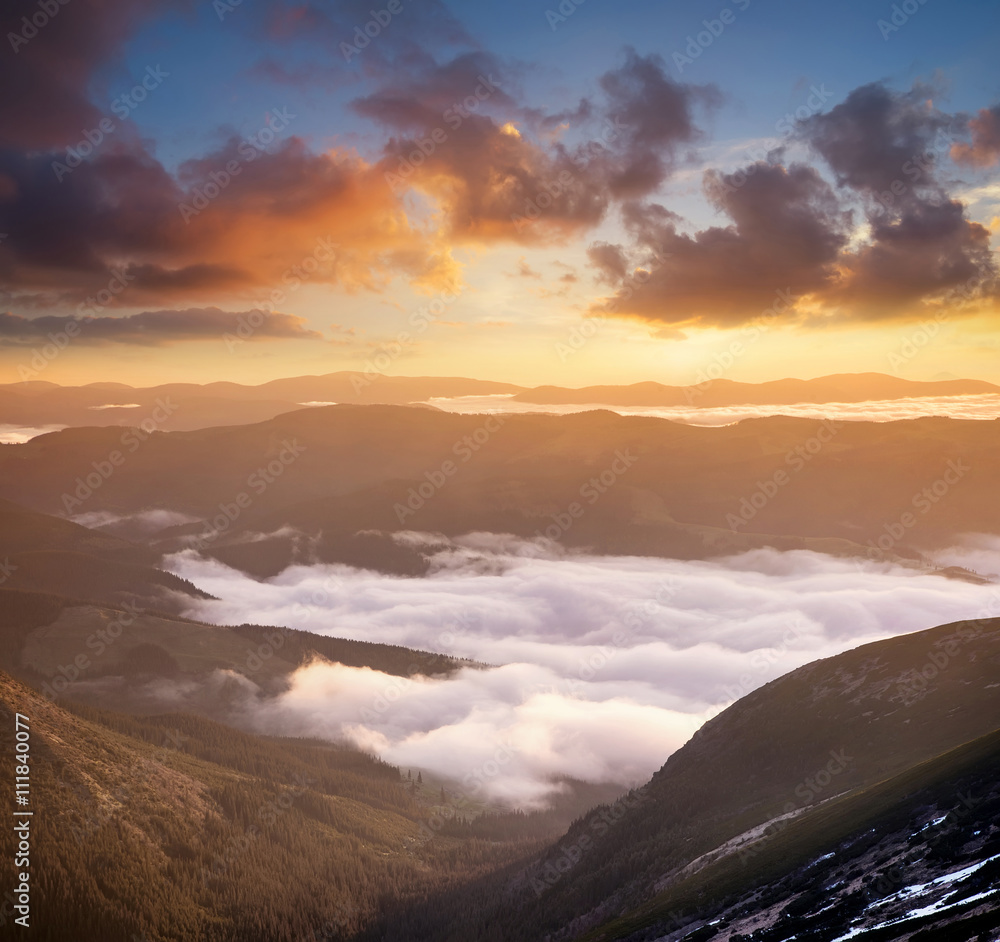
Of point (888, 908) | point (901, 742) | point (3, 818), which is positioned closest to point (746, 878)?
point (888, 908)

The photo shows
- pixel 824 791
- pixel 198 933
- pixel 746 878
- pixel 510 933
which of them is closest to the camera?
pixel 746 878

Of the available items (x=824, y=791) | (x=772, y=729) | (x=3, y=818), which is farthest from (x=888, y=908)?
(x=3, y=818)

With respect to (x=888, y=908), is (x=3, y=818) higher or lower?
higher

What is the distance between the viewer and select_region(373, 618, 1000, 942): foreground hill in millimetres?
84250

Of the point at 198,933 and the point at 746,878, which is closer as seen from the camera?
the point at 746,878

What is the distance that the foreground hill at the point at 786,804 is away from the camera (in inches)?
3317

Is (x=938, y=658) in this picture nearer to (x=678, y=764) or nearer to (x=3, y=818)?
(x=678, y=764)

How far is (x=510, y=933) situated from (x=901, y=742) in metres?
91.4

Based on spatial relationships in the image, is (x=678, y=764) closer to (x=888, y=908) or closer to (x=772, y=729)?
(x=772, y=729)

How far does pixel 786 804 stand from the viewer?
441 feet

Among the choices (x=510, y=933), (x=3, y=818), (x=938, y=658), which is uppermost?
(x=3, y=818)

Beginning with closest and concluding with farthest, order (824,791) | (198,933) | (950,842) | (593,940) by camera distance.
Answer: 1. (950,842)
2. (593,940)
3. (824,791)
4. (198,933)

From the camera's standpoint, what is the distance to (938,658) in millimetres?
163375

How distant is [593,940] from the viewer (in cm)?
10706
